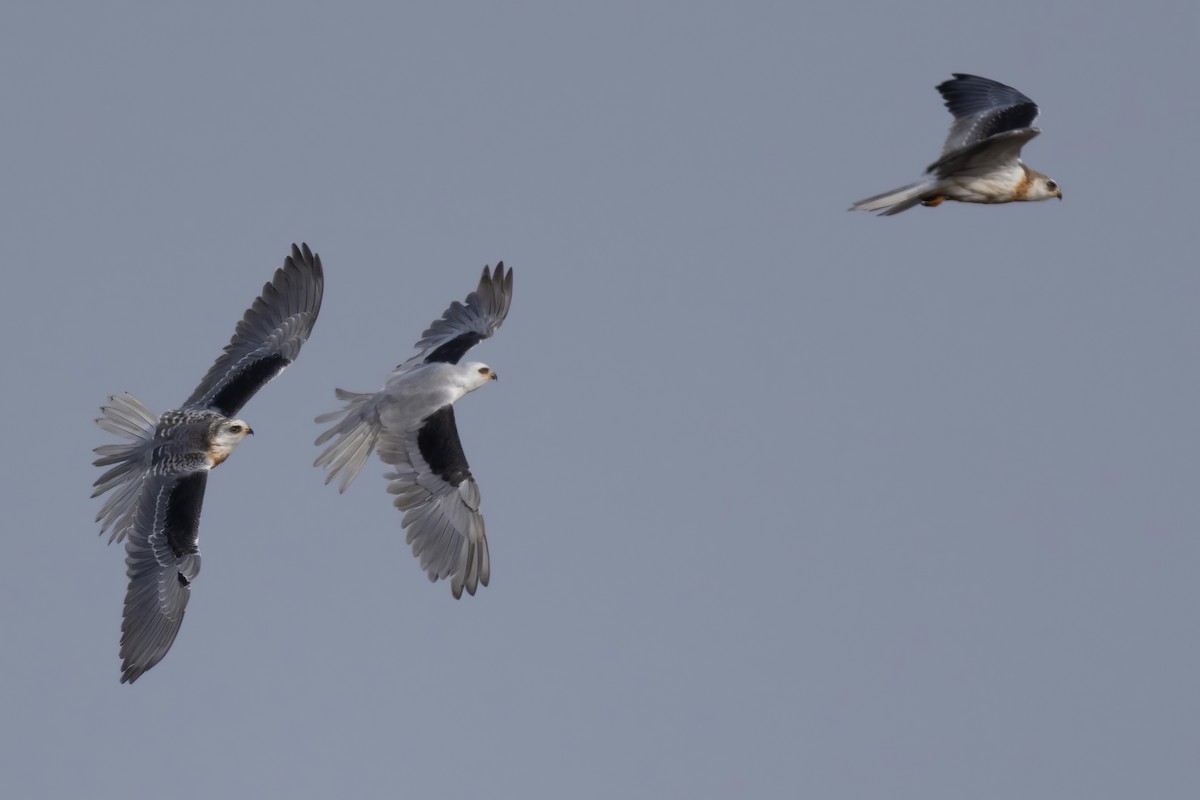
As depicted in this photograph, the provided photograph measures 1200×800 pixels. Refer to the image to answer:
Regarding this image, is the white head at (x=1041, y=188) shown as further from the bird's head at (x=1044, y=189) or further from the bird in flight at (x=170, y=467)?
the bird in flight at (x=170, y=467)

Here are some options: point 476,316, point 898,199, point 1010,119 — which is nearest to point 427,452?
point 476,316

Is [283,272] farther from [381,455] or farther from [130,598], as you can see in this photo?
[130,598]

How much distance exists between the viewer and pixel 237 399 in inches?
757

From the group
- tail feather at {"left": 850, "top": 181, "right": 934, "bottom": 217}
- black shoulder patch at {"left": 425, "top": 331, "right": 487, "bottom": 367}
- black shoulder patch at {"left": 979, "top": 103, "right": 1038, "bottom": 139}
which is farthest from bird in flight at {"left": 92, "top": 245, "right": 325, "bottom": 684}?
black shoulder patch at {"left": 979, "top": 103, "right": 1038, "bottom": 139}

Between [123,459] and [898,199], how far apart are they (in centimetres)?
797

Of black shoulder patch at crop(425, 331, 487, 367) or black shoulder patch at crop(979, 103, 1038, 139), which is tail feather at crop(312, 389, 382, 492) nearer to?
black shoulder patch at crop(425, 331, 487, 367)

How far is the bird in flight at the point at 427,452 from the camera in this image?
18812 millimetres

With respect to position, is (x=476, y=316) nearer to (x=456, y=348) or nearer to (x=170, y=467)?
(x=456, y=348)

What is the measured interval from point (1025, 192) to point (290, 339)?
7714 mm

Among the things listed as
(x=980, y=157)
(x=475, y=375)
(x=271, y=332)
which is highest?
(x=980, y=157)

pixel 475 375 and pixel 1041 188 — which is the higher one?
pixel 1041 188

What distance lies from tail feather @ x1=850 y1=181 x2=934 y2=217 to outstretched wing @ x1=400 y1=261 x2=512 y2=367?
14.2 feet

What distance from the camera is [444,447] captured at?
1920 cm

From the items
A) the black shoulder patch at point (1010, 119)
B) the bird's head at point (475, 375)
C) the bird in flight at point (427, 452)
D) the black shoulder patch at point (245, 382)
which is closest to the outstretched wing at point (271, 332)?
the black shoulder patch at point (245, 382)
